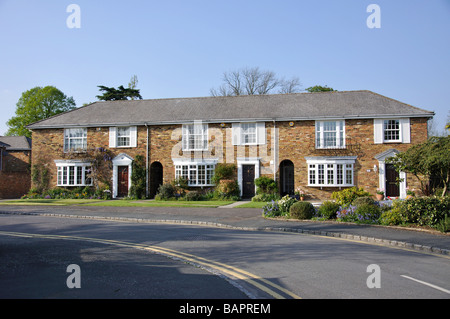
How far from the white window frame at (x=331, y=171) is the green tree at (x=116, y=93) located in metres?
33.8

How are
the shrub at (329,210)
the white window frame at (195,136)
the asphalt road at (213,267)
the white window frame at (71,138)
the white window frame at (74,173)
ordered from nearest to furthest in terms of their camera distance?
the asphalt road at (213,267), the shrub at (329,210), the white window frame at (195,136), the white window frame at (74,173), the white window frame at (71,138)

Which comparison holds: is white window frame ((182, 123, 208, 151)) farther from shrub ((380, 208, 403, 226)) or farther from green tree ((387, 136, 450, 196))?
shrub ((380, 208, 403, 226))

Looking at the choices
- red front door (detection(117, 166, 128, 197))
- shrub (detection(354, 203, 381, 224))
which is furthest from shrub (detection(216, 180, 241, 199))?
shrub (detection(354, 203, 381, 224))

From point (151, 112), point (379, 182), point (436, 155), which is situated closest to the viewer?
point (436, 155)

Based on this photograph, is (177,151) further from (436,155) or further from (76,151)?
(436,155)

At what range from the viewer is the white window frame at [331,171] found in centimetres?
2569

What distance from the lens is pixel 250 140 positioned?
27312 millimetres

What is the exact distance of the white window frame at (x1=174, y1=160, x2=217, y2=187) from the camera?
1085 inches

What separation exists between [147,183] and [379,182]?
16.8m

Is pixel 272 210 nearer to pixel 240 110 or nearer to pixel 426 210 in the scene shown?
pixel 426 210

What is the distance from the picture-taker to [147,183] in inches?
1110

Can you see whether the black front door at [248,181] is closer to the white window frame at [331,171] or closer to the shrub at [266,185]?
the shrub at [266,185]

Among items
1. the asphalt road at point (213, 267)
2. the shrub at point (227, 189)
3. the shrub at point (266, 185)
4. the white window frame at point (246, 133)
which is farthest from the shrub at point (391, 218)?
the white window frame at point (246, 133)
